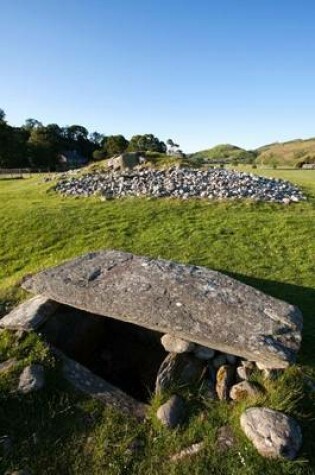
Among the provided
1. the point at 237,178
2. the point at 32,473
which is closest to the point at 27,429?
the point at 32,473

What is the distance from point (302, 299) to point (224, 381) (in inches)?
154

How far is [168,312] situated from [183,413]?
1503mm

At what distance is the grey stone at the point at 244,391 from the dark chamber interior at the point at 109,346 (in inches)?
Answer: 69.3

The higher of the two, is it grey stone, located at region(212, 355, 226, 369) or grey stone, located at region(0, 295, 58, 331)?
grey stone, located at region(0, 295, 58, 331)

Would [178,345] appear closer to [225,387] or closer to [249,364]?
[225,387]

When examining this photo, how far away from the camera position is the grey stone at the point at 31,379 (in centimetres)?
579

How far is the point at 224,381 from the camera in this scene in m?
5.71

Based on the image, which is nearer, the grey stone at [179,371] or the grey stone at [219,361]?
the grey stone at [179,371]

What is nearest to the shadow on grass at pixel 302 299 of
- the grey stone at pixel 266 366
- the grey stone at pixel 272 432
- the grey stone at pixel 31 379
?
the grey stone at pixel 266 366

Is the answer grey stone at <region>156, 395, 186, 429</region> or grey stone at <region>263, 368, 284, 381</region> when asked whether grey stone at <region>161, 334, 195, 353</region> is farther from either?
grey stone at <region>263, 368, 284, 381</region>

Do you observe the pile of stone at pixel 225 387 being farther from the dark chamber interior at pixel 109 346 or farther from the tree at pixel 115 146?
the tree at pixel 115 146

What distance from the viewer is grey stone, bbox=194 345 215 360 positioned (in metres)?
6.13

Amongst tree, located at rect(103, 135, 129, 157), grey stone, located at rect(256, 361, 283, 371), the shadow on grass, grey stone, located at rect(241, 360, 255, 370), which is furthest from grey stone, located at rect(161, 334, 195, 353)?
tree, located at rect(103, 135, 129, 157)

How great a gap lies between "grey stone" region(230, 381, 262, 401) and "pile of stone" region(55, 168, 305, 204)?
43.3 ft
